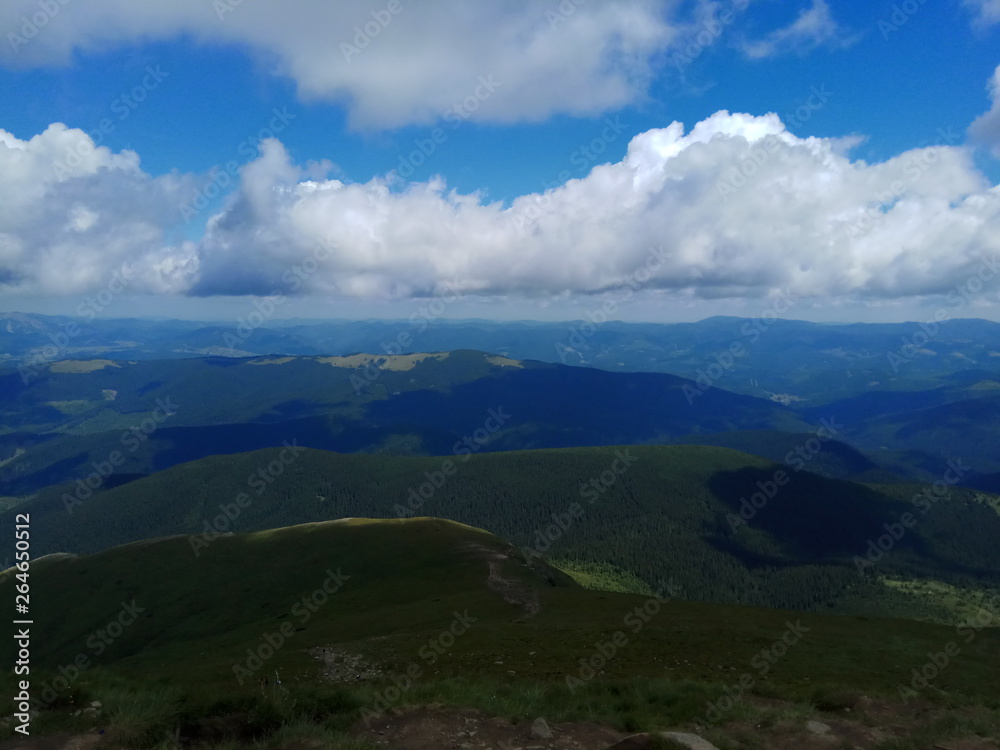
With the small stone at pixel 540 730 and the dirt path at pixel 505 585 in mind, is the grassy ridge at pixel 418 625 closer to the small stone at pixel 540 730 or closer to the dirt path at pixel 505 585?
the dirt path at pixel 505 585

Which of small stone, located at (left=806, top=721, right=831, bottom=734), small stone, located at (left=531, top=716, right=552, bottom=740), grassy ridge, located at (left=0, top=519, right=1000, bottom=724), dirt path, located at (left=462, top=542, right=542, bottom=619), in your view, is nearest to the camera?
small stone, located at (left=531, top=716, right=552, bottom=740)

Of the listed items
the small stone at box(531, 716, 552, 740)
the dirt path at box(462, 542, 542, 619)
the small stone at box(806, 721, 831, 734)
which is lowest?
the dirt path at box(462, 542, 542, 619)

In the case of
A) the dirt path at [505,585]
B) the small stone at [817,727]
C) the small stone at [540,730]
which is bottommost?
the dirt path at [505,585]

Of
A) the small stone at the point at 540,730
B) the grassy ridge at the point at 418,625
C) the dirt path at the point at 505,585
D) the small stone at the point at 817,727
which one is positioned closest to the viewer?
the small stone at the point at 540,730

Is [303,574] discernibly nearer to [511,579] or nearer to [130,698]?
[511,579]

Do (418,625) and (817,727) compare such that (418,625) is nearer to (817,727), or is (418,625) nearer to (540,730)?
Answer: (540,730)

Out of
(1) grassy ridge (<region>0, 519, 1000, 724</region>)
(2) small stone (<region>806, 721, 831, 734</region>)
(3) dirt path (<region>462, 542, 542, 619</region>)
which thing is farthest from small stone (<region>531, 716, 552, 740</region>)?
(3) dirt path (<region>462, 542, 542, 619</region>)

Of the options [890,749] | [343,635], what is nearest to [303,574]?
[343,635]

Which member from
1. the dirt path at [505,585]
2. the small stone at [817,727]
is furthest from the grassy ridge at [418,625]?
the small stone at [817,727]

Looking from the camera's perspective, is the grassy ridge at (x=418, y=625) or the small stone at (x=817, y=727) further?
the grassy ridge at (x=418, y=625)

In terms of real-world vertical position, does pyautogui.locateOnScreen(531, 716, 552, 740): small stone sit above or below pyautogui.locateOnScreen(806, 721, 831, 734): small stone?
above

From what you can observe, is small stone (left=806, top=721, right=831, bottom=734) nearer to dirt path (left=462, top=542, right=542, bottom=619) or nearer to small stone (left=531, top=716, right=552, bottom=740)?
small stone (left=531, top=716, right=552, bottom=740)
